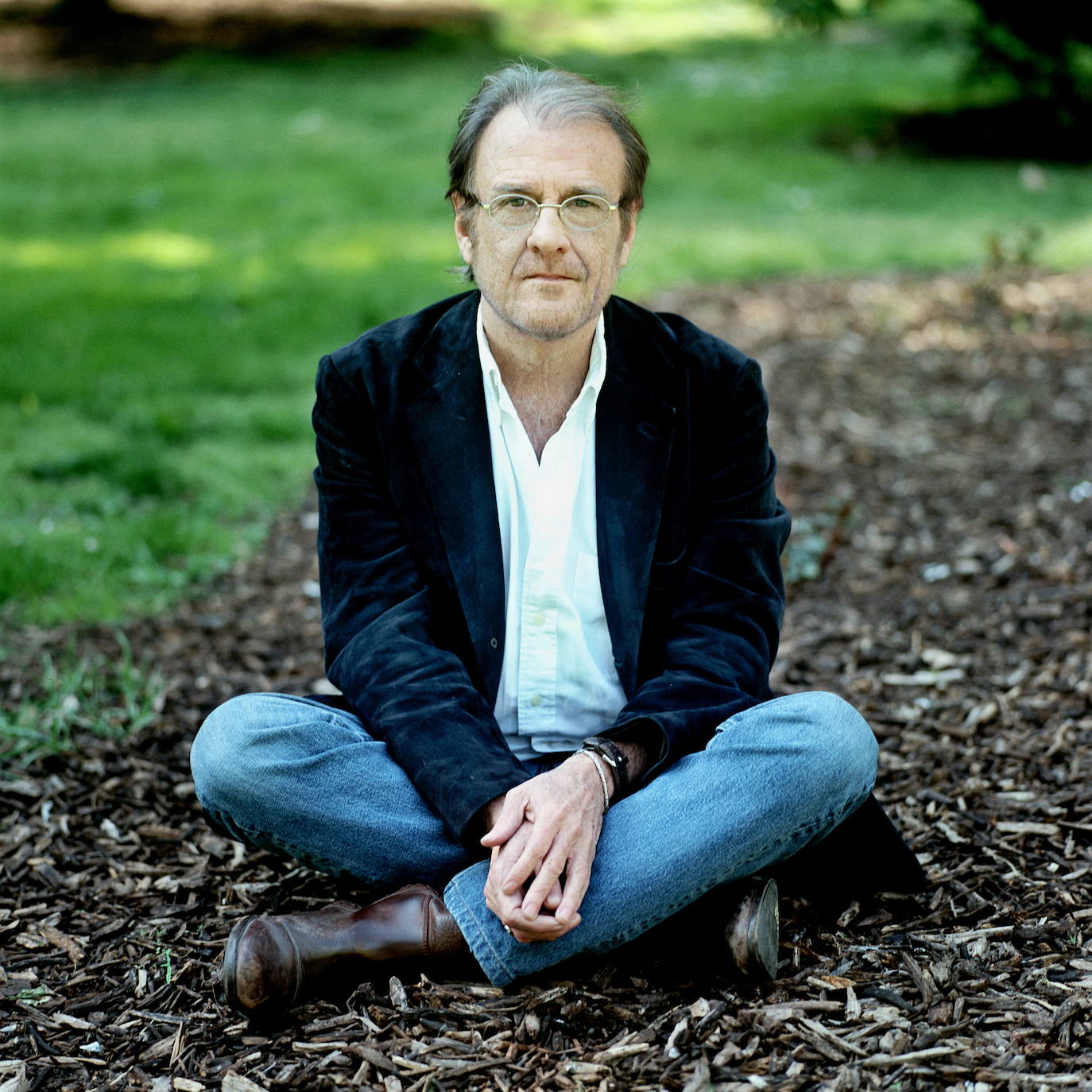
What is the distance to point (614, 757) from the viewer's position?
110 inches

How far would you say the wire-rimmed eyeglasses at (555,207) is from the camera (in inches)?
115

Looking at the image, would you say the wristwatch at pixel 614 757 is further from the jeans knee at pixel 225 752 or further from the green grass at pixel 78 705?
the green grass at pixel 78 705

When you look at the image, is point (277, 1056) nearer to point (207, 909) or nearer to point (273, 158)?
point (207, 909)

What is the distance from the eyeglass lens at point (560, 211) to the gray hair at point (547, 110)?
9 centimetres

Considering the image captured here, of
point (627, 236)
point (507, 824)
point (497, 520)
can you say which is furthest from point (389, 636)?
point (627, 236)

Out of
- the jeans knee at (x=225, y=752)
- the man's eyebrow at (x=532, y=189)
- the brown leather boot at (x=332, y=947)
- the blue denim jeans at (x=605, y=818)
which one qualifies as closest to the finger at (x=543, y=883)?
the blue denim jeans at (x=605, y=818)

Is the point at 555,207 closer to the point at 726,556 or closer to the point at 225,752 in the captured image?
the point at 726,556

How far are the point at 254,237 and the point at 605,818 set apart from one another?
8.21 metres

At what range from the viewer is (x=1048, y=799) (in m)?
3.46

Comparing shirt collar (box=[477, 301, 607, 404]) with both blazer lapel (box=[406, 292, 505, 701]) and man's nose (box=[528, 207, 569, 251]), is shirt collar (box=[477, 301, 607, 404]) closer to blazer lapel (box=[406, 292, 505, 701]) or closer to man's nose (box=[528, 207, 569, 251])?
blazer lapel (box=[406, 292, 505, 701])

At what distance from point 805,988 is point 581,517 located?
3.67 ft

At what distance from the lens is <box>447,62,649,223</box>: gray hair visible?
294cm

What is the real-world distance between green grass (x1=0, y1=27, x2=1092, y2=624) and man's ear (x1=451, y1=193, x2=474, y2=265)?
1.84ft

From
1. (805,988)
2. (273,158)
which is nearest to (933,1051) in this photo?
(805,988)
